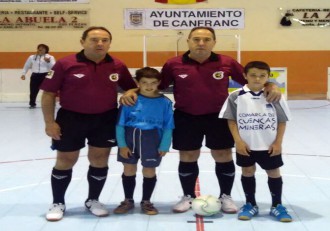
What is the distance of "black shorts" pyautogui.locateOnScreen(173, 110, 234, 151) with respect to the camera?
4043mm

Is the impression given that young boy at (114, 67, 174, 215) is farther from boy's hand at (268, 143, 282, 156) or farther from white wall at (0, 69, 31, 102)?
white wall at (0, 69, 31, 102)

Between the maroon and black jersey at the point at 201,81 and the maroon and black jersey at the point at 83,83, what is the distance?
0.56m

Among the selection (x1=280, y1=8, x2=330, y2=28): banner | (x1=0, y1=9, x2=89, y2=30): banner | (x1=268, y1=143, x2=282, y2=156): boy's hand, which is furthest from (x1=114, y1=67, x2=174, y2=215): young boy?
(x1=280, y1=8, x2=330, y2=28): banner

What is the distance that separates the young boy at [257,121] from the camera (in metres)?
3.79

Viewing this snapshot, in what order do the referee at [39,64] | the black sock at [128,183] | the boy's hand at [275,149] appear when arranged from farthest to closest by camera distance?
1. the referee at [39,64]
2. the black sock at [128,183]
3. the boy's hand at [275,149]

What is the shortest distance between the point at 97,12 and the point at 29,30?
2202mm

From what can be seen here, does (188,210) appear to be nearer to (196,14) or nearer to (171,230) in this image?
(171,230)

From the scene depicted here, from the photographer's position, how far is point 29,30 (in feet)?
47.1

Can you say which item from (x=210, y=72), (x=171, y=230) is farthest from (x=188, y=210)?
(x=210, y=72)

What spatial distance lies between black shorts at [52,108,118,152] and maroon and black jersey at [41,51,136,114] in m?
0.06

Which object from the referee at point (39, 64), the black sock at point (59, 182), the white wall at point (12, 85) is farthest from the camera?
the white wall at point (12, 85)

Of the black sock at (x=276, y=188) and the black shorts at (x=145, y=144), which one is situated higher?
the black shorts at (x=145, y=144)

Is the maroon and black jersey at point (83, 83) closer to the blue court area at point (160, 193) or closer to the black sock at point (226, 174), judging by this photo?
the blue court area at point (160, 193)

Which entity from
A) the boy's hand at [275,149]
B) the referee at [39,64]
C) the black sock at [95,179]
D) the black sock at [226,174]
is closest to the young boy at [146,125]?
the black sock at [95,179]
